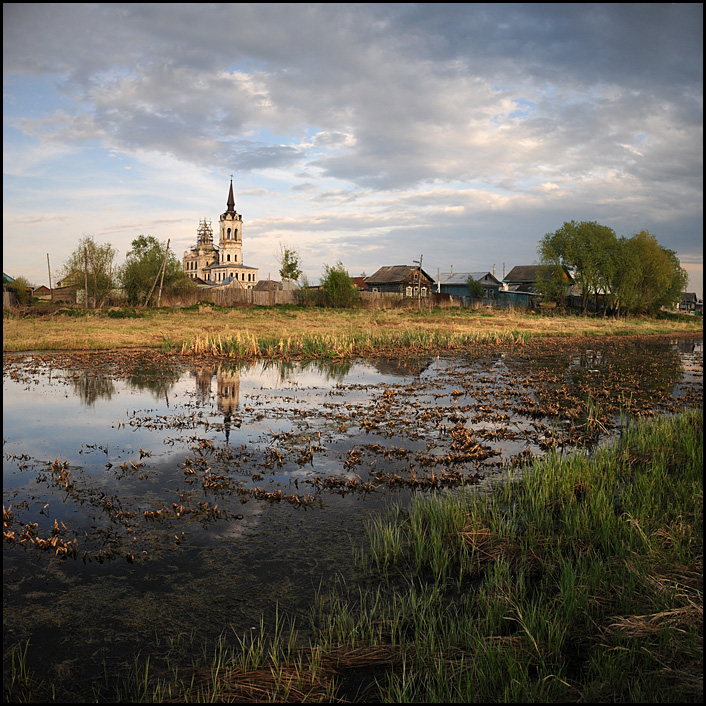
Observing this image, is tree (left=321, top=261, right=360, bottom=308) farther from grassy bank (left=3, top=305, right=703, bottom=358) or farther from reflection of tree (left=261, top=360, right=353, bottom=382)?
reflection of tree (left=261, top=360, right=353, bottom=382)

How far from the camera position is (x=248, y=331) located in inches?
1053

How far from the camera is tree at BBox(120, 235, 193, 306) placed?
52.1 m

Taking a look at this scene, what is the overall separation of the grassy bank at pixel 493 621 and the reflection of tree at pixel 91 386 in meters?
8.83

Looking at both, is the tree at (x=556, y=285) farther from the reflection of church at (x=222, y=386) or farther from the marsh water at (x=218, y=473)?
the reflection of church at (x=222, y=386)

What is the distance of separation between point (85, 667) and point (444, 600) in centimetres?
262

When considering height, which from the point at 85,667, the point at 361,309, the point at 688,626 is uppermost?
the point at 361,309

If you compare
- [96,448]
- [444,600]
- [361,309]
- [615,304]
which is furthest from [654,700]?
[615,304]

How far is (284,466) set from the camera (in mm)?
7789

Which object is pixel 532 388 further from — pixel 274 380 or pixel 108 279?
pixel 108 279

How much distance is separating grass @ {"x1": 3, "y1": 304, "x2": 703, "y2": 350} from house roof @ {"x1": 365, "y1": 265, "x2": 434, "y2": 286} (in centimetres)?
2557

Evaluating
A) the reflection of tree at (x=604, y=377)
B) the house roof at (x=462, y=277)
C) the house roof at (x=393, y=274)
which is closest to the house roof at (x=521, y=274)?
the house roof at (x=462, y=277)

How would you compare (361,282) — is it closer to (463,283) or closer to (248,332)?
(463,283)

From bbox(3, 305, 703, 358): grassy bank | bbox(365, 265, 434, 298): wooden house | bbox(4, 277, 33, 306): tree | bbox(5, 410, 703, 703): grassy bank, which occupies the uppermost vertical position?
bbox(365, 265, 434, 298): wooden house

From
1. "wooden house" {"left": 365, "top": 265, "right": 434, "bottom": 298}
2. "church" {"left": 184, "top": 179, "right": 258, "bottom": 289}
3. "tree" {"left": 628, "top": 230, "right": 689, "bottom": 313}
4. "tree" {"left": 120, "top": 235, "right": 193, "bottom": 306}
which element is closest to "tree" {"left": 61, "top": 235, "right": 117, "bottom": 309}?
"tree" {"left": 120, "top": 235, "right": 193, "bottom": 306}
